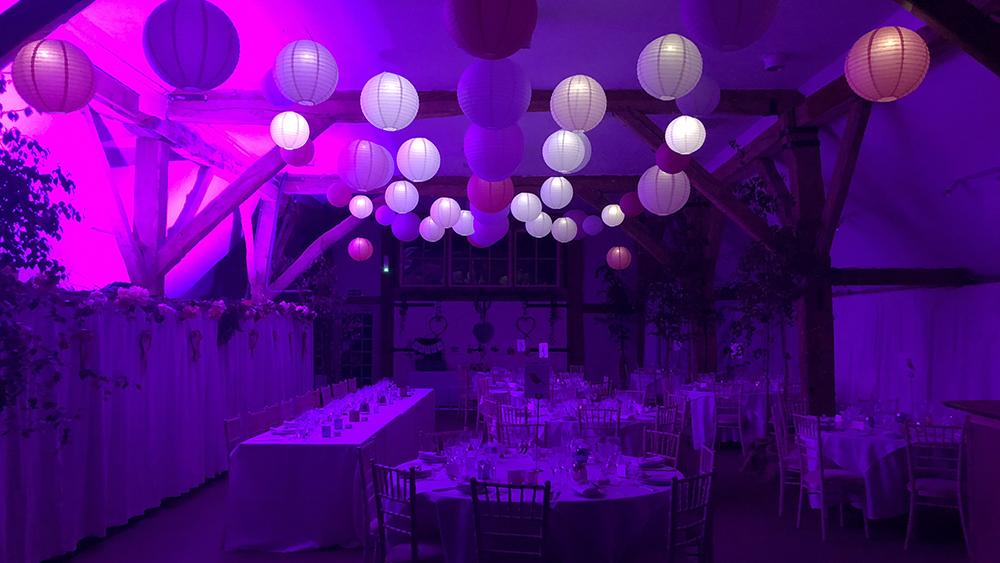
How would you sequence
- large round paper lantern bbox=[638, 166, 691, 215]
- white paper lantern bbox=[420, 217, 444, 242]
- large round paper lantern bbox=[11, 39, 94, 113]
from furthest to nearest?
white paper lantern bbox=[420, 217, 444, 242]
large round paper lantern bbox=[638, 166, 691, 215]
large round paper lantern bbox=[11, 39, 94, 113]

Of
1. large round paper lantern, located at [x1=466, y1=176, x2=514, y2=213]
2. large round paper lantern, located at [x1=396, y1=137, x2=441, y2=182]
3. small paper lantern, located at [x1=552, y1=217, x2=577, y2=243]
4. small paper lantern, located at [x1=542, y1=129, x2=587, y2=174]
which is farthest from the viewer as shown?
small paper lantern, located at [x1=552, y1=217, x2=577, y2=243]

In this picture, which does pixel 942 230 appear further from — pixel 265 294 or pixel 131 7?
pixel 265 294

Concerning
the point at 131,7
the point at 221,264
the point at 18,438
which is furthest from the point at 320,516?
the point at 221,264

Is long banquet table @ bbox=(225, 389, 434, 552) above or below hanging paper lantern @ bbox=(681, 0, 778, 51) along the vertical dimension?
below

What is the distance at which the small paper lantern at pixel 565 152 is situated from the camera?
19.8ft

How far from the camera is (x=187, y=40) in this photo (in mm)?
3717

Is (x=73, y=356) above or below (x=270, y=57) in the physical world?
below

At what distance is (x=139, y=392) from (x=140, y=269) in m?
1.45

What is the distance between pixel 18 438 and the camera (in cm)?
498

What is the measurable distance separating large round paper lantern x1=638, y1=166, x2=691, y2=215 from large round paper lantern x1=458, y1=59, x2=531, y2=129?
289 cm

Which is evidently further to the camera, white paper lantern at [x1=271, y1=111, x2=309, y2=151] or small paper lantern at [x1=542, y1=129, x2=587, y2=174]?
white paper lantern at [x1=271, y1=111, x2=309, y2=151]

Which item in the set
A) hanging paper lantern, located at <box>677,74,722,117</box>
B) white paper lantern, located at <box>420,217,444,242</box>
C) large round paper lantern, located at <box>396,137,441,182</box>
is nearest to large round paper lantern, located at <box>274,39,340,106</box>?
large round paper lantern, located at <box>396,137,441,182</box>

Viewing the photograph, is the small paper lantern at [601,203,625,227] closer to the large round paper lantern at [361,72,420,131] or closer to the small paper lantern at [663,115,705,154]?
the small paper lantern at [663,115,705,154]

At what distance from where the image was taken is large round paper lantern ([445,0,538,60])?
121 inches
